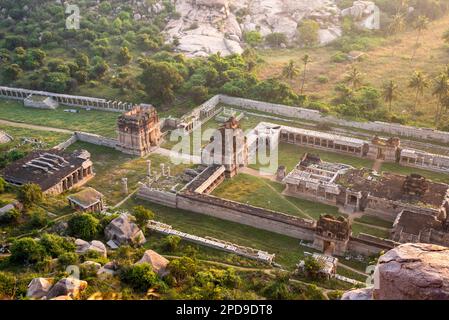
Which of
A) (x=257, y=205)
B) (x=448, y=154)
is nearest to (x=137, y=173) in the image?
(x=257, y=205)

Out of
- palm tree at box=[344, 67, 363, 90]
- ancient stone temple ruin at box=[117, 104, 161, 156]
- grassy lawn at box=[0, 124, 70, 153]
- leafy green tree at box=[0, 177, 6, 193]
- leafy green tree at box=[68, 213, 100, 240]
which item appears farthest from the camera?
palm tree at box=[344, 67, 363, 90]

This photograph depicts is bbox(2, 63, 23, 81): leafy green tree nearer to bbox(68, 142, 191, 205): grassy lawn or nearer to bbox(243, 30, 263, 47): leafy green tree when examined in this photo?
bbox(68, 142, 191, 205): grassy lawn

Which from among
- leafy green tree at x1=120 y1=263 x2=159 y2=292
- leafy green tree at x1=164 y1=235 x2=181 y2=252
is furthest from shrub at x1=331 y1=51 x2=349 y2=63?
leafy green tree at x1=120 y1=263 x2=159 y2=292

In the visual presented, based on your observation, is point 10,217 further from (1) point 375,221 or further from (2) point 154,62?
(2) point 154,62

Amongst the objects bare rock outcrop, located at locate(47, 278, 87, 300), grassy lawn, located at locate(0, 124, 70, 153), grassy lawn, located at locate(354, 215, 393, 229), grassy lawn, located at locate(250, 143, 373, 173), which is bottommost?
grassy lawn, located at locate(354, 215, 393, 229)

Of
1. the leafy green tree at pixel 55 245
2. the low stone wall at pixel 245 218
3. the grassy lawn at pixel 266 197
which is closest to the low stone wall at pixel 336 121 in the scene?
the grassy lawn at pixel 266 197

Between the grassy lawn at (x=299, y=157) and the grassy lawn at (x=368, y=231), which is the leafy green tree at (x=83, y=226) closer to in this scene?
the grassy lawn at (x=299, y=157)
